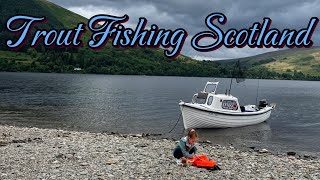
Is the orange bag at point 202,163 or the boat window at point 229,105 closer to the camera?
the orange bag at point 202,163

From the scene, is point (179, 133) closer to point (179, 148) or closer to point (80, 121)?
point (80, 121)

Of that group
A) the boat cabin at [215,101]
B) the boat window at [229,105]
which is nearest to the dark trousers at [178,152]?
the boat cabin at [215,101]

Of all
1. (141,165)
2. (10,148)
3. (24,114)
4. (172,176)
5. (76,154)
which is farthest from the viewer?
(24,114)

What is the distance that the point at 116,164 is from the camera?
1791 cm

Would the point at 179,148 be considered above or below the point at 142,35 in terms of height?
below

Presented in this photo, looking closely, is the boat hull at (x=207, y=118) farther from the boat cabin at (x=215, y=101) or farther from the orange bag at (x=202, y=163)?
the orange bag at (x=202, y=163)

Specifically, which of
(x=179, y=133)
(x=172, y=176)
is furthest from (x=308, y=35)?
(x=172, y=176)

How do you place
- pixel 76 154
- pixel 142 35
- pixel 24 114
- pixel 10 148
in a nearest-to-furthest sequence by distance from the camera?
pixel 76 154 < pixel 10 148 < pixel 142 35 < pixel 24 114

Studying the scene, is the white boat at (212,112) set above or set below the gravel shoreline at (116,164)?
above

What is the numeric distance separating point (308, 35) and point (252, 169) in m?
25.7

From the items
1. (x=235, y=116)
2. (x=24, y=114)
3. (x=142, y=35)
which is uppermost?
(x=142, y=35)

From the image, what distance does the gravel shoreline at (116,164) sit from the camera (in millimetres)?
16031

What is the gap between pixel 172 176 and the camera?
52.9ft

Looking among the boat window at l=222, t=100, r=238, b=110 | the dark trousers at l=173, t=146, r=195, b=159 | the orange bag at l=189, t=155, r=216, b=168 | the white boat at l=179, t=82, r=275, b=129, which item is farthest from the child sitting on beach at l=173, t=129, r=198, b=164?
the boat window at l=222, t=100, r=238, b=110
